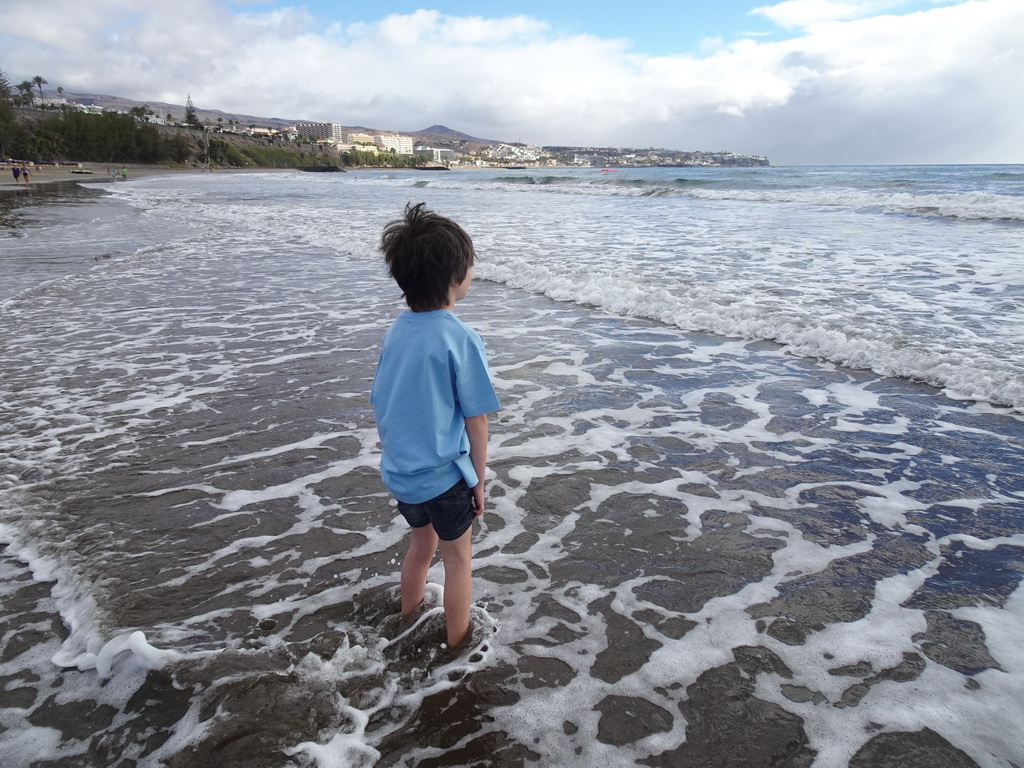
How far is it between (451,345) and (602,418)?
3.05m

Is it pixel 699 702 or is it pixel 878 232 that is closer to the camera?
pixel 699 702

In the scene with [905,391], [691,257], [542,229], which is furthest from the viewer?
[542,229]

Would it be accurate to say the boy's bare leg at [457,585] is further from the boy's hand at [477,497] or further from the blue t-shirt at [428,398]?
the blue t-shirt at [428,398]

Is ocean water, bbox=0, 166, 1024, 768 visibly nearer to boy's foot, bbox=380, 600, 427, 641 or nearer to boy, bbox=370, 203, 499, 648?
boy's foot, bbox=380, 600, 427, 641

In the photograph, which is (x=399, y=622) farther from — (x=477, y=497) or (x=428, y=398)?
(x=428, y=398)

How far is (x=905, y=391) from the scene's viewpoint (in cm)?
546

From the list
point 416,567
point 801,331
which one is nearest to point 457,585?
point 416,567

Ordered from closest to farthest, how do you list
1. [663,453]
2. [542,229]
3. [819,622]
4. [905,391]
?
[819,622] → [663,453] → [905,391] → [542,229]

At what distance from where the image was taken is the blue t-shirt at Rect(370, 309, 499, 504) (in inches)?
84.1

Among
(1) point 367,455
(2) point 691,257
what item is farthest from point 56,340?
(2) point 691,257

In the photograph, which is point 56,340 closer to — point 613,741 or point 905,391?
point 613,741

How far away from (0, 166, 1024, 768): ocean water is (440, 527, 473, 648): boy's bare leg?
12 centimetres

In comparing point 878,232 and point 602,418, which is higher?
point 878,232

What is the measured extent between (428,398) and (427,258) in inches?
19.8
